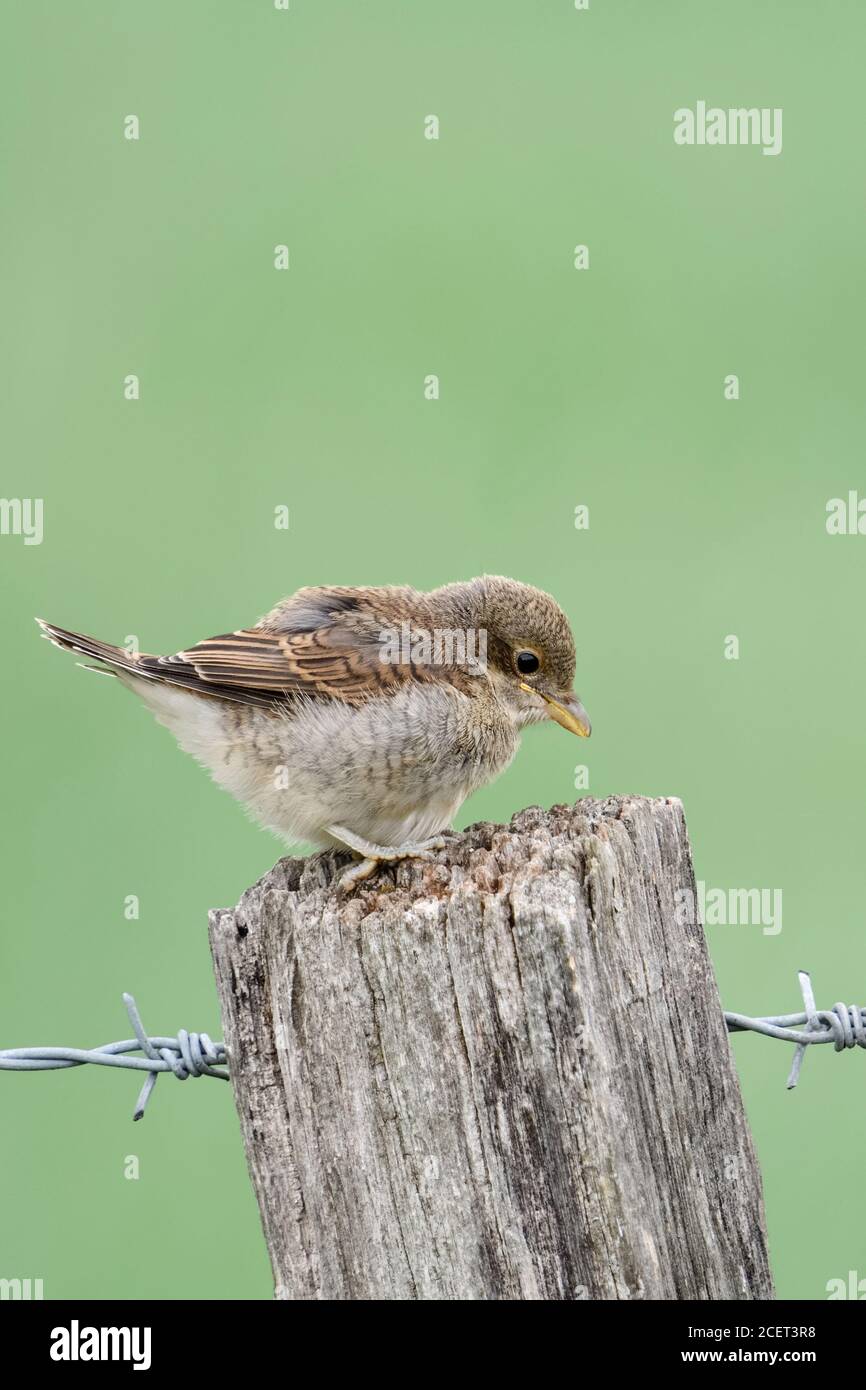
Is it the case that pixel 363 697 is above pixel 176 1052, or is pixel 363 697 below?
above

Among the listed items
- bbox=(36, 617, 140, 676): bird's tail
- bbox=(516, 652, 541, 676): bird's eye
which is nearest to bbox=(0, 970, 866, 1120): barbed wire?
bbox=(36, 617, 140, 676): bird's tail

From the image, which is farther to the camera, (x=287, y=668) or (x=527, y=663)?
(x=527, y=663)

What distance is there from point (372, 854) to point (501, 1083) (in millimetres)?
1105

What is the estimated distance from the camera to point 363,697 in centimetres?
457

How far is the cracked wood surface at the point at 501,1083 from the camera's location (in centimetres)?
303

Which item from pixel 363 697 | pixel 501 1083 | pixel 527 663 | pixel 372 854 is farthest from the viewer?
pixel 527 663

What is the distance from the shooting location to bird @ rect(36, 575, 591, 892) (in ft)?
14.8

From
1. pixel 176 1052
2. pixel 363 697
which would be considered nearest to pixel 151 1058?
pixel 176 1052

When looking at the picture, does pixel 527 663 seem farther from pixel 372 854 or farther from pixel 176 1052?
pixel 176 1052

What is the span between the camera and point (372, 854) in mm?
4047

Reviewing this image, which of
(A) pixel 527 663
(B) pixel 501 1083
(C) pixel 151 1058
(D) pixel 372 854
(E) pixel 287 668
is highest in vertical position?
(A) pixel 527 663

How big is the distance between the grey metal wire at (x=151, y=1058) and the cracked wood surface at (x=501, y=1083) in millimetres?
527

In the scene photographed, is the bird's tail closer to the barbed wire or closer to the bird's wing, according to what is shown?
the bird's wing

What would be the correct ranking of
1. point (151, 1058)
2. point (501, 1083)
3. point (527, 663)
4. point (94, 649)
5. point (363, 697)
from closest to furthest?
point (501, 1083) → point (151, 1058) → point (363, 697) → point (94, 649) → point (527, 663)
